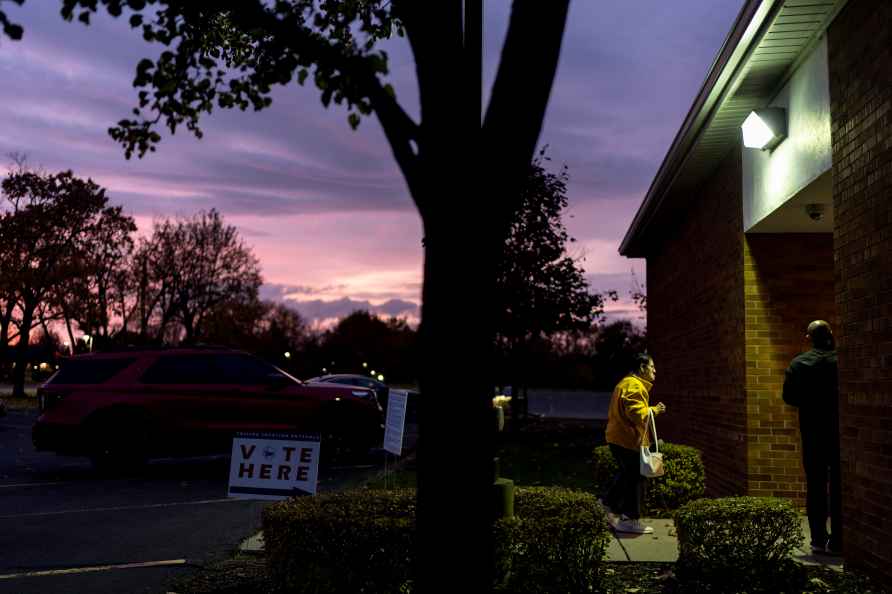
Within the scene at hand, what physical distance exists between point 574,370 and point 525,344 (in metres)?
44.5

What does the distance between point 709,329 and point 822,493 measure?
14.9ft

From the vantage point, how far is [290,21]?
4512mm

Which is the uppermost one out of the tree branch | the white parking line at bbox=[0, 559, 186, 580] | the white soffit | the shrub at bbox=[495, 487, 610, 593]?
the white soffit

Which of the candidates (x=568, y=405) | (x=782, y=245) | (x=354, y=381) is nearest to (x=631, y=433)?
(x=782, y=245)

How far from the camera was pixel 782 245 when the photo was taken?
410 inches

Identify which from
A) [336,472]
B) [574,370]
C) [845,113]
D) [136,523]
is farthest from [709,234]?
[574,370]

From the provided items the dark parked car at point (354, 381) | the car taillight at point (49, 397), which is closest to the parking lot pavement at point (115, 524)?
the car taillight at point (49, 397)

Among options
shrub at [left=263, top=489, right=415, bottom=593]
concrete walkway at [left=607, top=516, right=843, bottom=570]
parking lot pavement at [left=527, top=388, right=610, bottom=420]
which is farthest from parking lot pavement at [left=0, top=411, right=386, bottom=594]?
parking lot pavement at [left=527, top=388, right=610, bottom=420]

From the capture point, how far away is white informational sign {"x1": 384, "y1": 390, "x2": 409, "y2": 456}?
30.7ft

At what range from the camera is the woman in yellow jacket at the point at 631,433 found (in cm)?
913

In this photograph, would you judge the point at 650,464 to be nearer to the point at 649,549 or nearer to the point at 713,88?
the point at 649,549

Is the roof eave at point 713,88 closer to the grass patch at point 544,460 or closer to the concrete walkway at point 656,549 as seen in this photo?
the concrete walkway at point 656,549

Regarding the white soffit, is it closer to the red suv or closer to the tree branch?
the tree branch

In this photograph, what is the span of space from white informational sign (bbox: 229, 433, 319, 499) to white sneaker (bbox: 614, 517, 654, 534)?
9.93 feet
